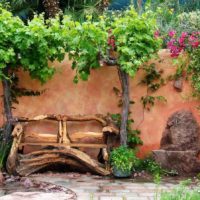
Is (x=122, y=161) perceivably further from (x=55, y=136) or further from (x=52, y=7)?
(x=52, y=7)

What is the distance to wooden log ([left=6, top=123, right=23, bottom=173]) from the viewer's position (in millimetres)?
7211

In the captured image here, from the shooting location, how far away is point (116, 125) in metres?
7.62

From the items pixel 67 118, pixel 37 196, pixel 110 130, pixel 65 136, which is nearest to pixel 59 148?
pixel 65 136

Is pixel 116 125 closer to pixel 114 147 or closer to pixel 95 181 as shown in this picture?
pixel 114 147

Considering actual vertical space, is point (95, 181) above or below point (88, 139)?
below

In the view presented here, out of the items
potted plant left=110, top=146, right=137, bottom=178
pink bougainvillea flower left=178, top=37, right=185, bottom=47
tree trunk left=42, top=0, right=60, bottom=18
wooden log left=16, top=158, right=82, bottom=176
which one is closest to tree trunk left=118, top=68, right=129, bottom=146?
potted plant left=110, top=146, right=137, bottom=178

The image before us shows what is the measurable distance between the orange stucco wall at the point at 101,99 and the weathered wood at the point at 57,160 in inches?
30.4

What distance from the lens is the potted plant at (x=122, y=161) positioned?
7062 mm

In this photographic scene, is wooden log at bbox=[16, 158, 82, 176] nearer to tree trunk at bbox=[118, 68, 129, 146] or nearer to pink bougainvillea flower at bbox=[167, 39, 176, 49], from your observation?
tree trunk at bbox=[118, 68, 129, 146]

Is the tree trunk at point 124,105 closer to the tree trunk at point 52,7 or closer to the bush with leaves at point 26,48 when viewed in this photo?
the bush with leaves at point 26,48

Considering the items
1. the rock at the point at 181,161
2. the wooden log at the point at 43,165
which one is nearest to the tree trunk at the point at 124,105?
the rock at the point at 181,161

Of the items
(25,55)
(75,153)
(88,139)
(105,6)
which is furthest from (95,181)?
(105,6)

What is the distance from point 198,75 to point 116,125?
1.56 m

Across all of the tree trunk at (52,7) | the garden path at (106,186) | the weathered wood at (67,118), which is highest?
the tree trunk at (52,7)
